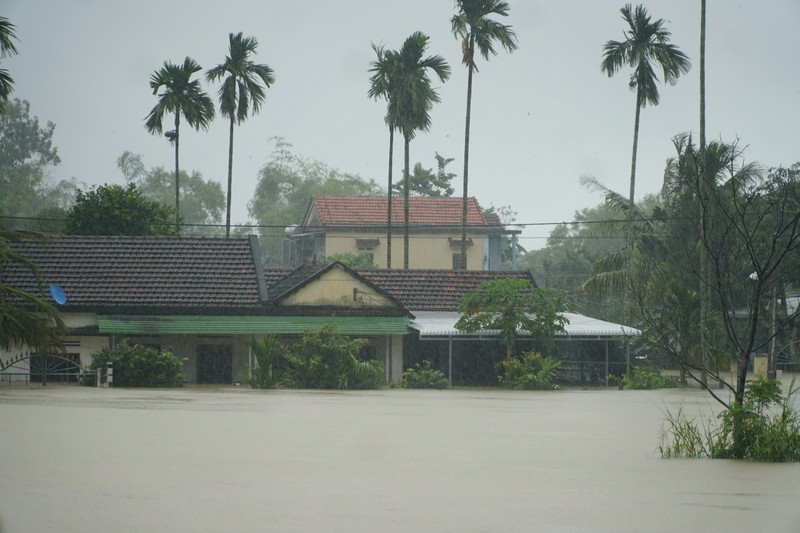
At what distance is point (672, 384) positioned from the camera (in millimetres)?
37281

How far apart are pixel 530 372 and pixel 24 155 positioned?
2513 inches

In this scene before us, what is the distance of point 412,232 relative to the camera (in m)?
62.9

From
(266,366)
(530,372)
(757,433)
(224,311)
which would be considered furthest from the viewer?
(224,311)

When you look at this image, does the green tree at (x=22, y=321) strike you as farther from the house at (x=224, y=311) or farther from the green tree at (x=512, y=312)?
the green tree at (x=512, y=312)

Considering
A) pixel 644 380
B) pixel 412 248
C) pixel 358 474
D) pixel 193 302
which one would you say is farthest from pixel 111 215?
pixel 358 474

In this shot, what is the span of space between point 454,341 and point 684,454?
68.1 feet

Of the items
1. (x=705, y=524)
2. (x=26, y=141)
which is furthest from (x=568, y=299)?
(x=26, y=141)

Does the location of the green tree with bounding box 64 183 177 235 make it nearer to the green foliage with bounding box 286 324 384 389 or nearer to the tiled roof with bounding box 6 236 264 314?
the tiled roof with bounding box 6 236 264 314

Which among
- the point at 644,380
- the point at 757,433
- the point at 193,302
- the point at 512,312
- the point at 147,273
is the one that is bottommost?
the point at 757,433

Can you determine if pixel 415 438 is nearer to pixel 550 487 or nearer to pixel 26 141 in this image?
pixel 550 487

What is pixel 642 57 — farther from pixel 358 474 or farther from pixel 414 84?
pixel 358 474

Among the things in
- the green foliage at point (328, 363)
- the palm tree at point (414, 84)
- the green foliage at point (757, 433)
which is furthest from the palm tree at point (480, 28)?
the green foliage at point (757, 433)

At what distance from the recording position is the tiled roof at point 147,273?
3512 centimetres

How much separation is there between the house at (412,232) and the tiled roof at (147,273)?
80.2 ft
